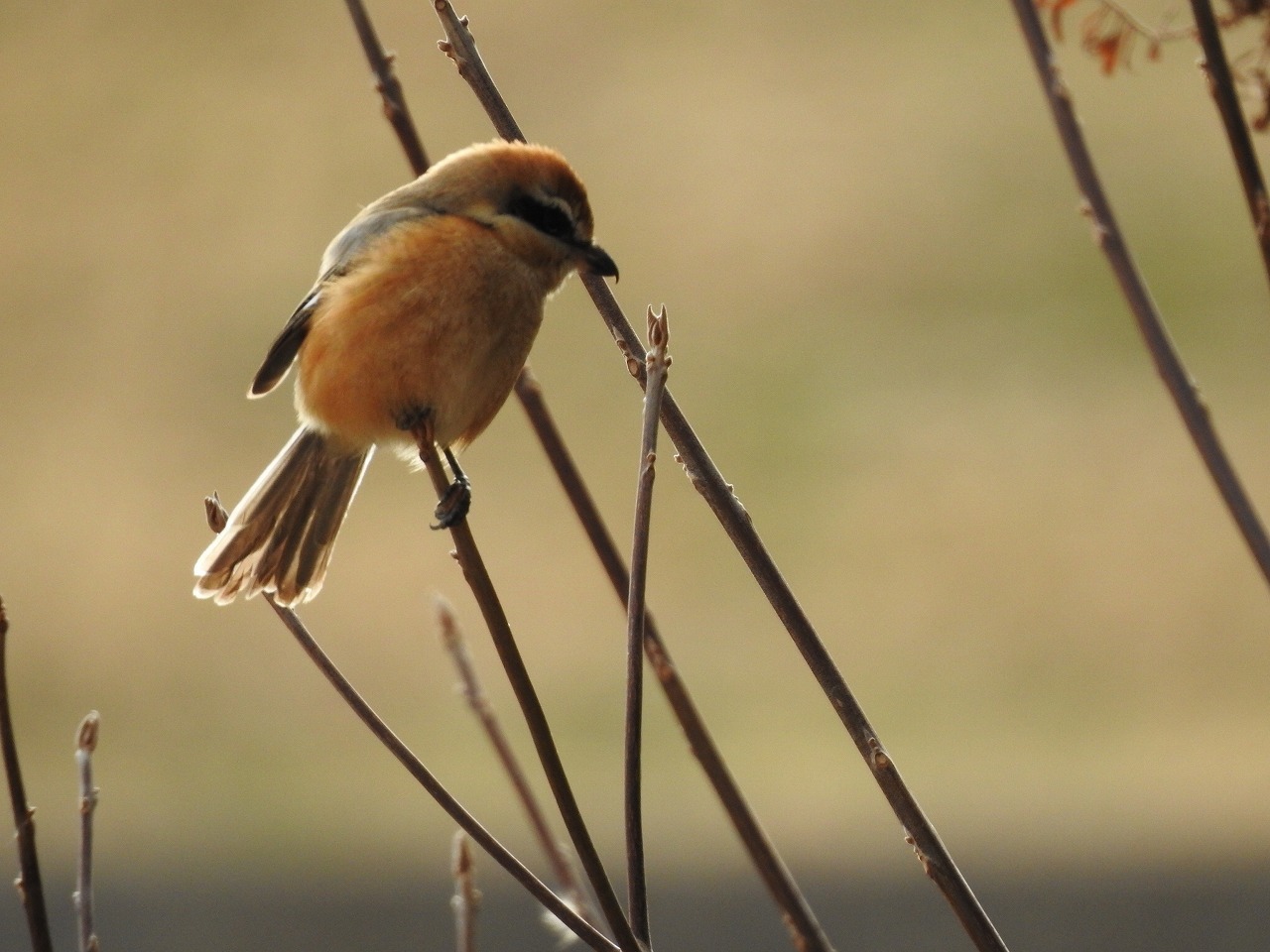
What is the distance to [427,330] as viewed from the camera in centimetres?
181

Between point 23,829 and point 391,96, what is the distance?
0.71 metres

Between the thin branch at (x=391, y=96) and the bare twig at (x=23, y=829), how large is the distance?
21.9 inches

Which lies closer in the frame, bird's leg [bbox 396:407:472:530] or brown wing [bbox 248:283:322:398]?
bird's leg [bbox 396:407:472:530]

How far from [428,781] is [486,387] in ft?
3.09

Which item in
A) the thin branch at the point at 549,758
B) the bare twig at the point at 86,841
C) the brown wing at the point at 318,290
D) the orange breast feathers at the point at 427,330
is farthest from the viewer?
the brown wing at the point at 318,290

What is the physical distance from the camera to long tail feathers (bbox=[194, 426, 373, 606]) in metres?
2.04

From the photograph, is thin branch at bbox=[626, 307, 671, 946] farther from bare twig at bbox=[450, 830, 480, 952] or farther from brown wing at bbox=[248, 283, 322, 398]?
brown wing at bbox=[248, 283, 322, 398]

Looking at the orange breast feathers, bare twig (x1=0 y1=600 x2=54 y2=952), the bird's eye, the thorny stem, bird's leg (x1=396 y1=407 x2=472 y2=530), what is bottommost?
bare twig (x1=0 y1=600 x2=54 y2=952)

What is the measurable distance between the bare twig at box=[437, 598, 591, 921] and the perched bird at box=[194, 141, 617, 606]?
280 millimetres

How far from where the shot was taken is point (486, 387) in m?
1.83

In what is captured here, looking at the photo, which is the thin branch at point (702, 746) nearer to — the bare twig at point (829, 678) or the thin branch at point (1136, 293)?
the bare twig at point (829, 678)

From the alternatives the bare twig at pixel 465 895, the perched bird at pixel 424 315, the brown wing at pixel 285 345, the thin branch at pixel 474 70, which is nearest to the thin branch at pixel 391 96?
the thin branch at pixel 474 70

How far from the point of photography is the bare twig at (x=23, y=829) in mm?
906

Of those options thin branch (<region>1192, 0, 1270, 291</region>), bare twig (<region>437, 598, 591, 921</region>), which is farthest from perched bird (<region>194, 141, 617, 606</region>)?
thin branch (<region>1192, 0, 1270, 291</region>)
